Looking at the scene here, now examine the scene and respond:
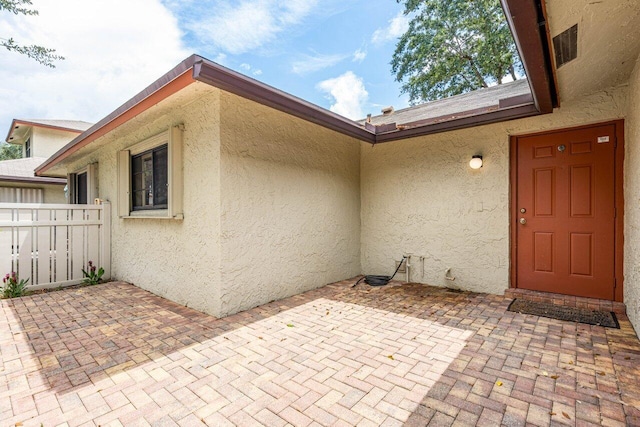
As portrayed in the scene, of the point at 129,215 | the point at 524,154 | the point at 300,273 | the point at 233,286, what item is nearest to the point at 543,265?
the point at 524,154

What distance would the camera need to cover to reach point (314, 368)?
247cm

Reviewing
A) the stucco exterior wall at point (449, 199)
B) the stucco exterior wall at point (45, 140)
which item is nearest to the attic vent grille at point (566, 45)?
the stucco exterior wall at point (449, 199)

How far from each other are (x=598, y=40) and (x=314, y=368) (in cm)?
382

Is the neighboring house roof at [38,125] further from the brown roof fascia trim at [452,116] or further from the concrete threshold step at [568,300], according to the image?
the concrete threshold step at [568,300]

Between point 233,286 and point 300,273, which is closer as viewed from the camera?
point 233,286

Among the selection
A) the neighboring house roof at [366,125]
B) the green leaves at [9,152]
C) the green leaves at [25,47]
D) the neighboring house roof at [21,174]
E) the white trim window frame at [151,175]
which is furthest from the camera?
the green leaves at [9,152]

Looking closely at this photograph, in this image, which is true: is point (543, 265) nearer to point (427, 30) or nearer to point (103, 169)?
point (103, 169)

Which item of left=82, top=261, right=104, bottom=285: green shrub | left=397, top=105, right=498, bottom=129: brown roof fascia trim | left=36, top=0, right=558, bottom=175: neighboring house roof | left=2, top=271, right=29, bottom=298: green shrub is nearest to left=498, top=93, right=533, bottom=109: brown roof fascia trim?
left=36, top=0, right=558, bottom=175: neighboring house roof

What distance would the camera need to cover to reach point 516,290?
4.48 m

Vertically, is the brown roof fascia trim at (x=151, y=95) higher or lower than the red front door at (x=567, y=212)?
higher

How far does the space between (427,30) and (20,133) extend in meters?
20.9

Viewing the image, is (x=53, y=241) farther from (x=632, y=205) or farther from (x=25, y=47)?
(x=632, y=205)

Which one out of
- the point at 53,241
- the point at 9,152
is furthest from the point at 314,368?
the point at 9,152

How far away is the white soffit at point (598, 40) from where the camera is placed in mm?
2162
